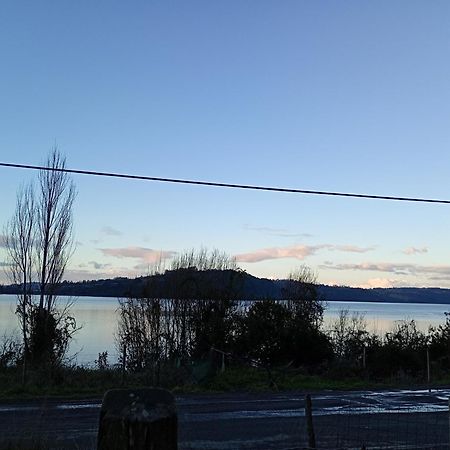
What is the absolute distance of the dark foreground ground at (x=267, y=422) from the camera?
464 inches

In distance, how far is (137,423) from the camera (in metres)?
3.57

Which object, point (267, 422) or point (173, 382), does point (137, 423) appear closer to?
point (267, 422)

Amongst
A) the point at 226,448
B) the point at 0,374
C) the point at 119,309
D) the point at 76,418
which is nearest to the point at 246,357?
the point at 119,309

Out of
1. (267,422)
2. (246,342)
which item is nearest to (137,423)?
(267,422)

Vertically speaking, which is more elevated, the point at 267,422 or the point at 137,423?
the point at 137,423

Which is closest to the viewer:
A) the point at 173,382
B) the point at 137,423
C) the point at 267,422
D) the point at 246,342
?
the point at 137,423

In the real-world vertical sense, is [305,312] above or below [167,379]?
above

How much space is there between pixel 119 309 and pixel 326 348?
9.12 meters

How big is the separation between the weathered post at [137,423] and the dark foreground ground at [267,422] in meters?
5.78

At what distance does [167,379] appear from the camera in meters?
21.8

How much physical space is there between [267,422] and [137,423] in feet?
37.2

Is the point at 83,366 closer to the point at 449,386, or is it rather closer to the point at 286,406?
the point at 286,406

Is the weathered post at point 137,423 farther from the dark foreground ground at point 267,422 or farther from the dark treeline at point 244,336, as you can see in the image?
the dark treeline at point 244,336

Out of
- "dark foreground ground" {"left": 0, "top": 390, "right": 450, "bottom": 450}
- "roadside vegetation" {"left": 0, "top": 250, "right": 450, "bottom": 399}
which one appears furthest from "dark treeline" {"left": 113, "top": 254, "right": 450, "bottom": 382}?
"dark foreground ground" {"left": 0, "top": 390, "right": 450, "bottom": 450}
